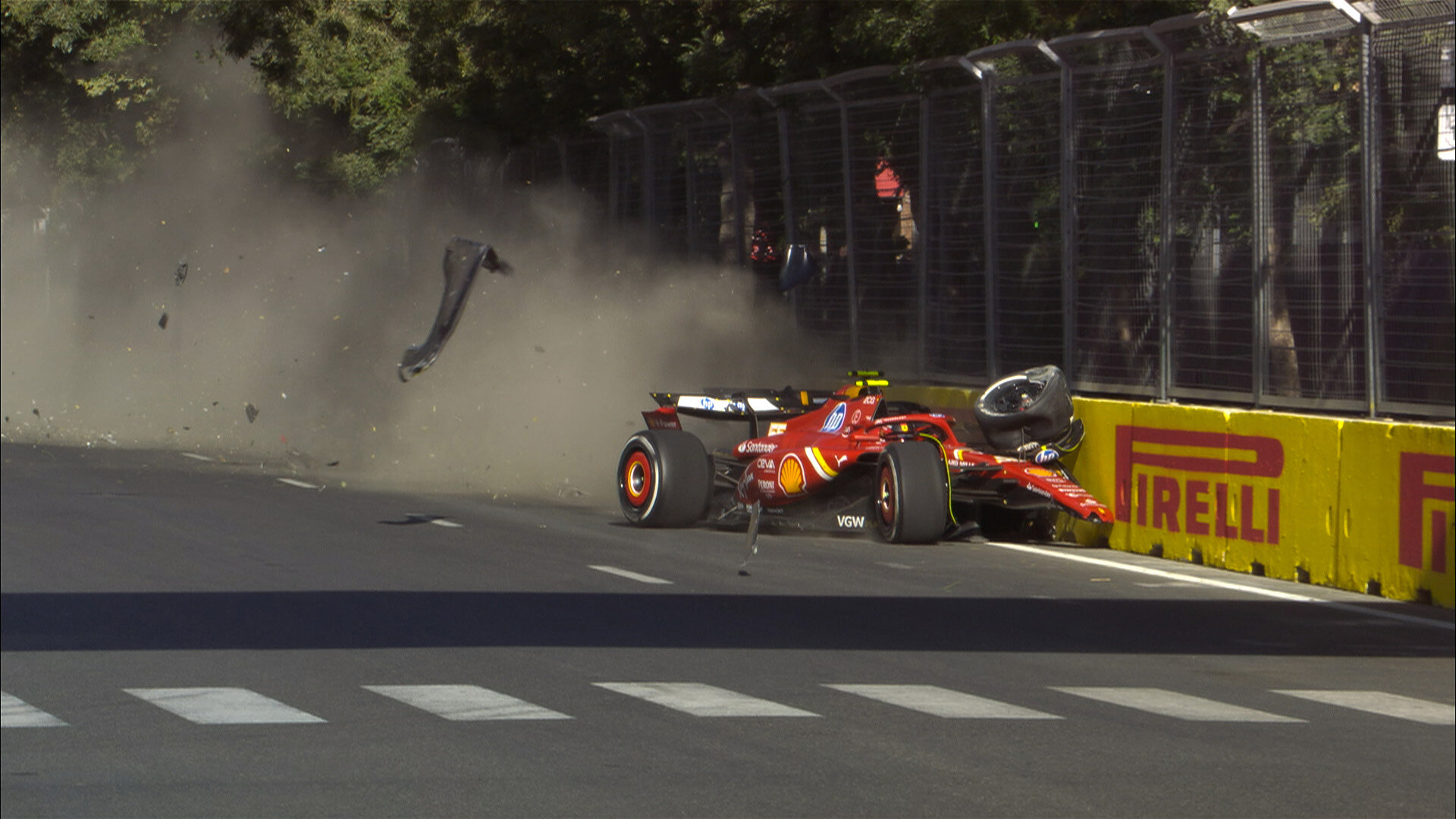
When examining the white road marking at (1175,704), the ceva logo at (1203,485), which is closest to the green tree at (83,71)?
the white road marking at (1175,704)

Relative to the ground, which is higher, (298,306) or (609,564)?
(298,306)

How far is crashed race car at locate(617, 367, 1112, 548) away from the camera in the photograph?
9.26 ft

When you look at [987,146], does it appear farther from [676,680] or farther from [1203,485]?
[1203,485]

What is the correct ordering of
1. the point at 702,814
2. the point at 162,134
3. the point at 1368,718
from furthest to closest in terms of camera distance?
the point at 1368,718 < the point at 162,134 < the point at 702,814

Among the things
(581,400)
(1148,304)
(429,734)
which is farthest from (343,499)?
(581,400)

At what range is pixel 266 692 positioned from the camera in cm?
758

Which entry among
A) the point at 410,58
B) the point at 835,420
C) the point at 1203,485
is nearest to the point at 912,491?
the point at 835,420

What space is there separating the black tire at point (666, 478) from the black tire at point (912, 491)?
1.47 m

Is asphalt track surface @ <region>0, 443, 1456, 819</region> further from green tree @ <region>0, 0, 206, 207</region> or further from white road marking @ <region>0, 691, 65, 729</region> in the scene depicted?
green tree @ <region>0, 0, 206, 207</region>

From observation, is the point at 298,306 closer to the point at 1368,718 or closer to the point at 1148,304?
the point at 1148,304

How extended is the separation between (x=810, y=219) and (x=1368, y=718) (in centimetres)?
517

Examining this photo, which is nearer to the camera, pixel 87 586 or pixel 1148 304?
pixel 1148 304

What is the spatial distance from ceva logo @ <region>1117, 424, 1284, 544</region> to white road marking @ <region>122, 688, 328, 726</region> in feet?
19.1

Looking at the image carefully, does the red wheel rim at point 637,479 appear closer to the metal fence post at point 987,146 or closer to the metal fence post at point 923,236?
the metal fence post at point 923,236
